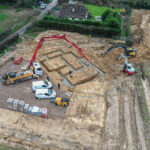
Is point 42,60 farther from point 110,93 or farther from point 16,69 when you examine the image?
point 110,93

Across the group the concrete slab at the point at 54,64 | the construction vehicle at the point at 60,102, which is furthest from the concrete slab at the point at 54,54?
the construction vehicle at the point at 60,102

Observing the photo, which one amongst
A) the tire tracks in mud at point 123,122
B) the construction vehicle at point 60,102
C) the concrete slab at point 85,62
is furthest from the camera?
the concrete slab at point 85,62

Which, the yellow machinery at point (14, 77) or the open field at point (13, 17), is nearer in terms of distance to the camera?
the yellow machinery at point (14, 77)

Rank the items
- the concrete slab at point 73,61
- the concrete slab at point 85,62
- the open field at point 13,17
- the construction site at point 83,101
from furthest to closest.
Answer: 1. the open field at point 13,17
2. the concrete slab at point 85,62
3. the concrete slab at point 73,61
4. the construction site at point 83,101

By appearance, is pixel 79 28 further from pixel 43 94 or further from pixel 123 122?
pixel 123 122

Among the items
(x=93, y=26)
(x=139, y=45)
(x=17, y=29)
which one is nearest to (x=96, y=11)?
(x=93, y=26)

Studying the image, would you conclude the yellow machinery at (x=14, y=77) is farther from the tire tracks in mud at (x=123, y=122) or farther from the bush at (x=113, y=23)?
the bush at (x=113, y=23)

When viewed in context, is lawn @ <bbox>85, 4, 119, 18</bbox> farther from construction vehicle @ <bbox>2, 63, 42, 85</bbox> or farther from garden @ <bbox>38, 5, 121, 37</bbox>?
construction vehicle @ <bbox>2, 63, 42, 85</bbox>

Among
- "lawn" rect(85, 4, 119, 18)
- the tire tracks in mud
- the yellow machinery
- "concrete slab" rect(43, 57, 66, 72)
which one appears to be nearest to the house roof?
"lawn" rect(85, 4, 119, 18)
